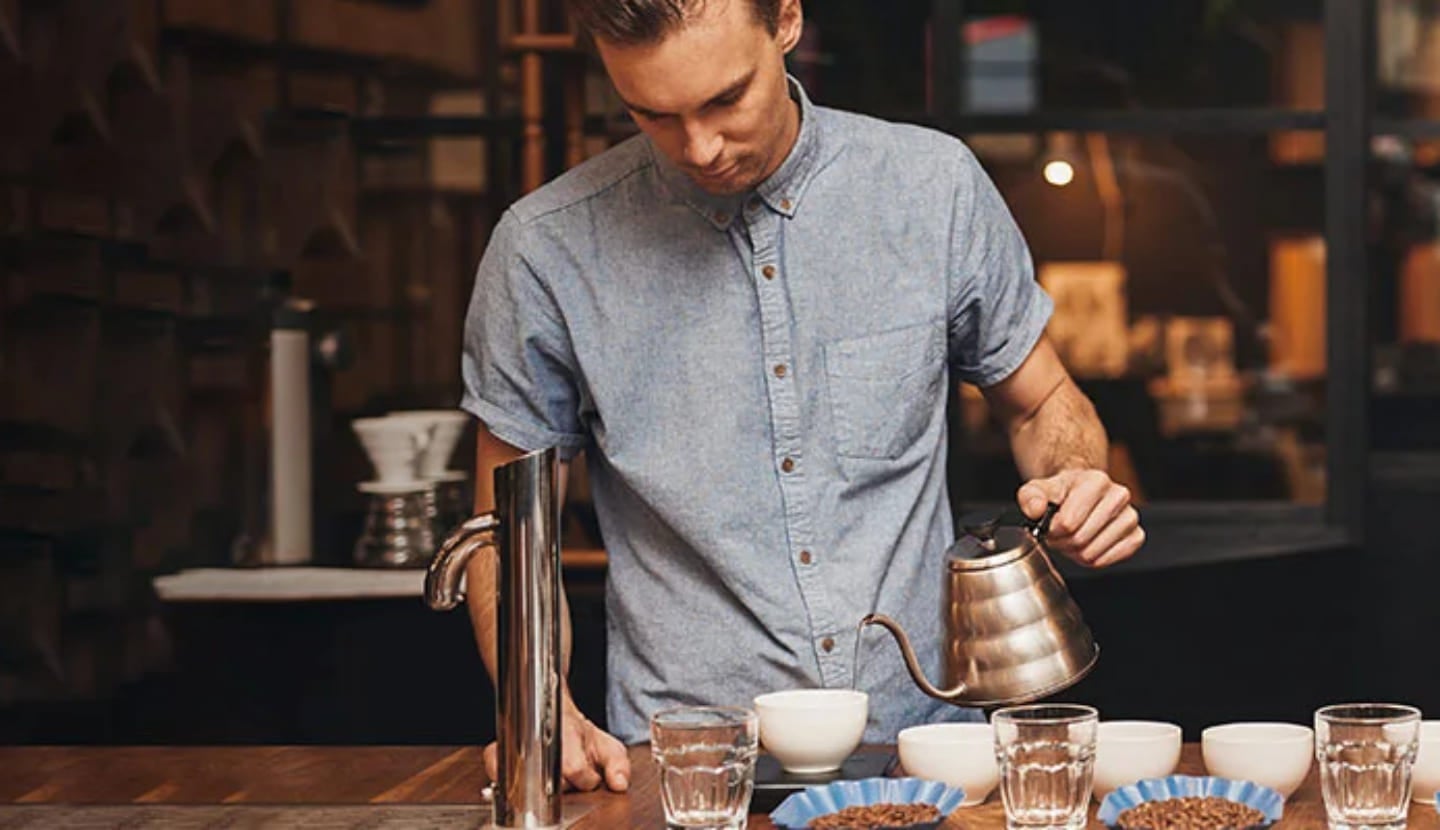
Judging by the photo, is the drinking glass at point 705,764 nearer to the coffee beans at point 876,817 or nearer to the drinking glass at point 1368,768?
the coffee beans at point 876,817

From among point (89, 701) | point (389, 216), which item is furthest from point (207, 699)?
point (389, 216)

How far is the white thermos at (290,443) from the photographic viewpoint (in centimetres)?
429

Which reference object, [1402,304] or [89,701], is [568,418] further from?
[1402,304]

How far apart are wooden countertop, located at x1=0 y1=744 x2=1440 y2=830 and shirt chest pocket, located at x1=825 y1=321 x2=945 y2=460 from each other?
42cm

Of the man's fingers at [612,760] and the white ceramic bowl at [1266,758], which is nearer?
the white ceramic bowl at [1266,758]

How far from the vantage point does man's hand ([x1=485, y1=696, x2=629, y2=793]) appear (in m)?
2.06

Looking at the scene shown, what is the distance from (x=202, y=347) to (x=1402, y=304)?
2.97 metres

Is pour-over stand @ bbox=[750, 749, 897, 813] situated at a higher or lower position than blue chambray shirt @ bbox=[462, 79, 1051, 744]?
lower

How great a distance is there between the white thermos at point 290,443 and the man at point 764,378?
1.86 meters

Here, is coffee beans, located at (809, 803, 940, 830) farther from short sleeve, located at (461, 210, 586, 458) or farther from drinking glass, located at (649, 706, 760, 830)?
short sleeve, located at (461, 210, 586, 458)

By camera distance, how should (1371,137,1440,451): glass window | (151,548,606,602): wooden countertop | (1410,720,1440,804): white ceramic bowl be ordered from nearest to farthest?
(1410,720,1440,804): white ceramic bowl, (151,548,606,602): wooden countertop, (1371,137,1440,451): glass window

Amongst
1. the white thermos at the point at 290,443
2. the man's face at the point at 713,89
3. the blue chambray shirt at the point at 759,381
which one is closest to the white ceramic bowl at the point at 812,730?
the blue chambray shirt at the point at 759,381

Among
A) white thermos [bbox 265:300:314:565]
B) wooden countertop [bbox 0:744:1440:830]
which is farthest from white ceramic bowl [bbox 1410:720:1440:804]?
white thermos [bbox 265:300:314:565]

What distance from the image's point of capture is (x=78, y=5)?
4289 millimetres
